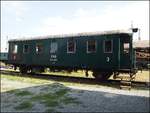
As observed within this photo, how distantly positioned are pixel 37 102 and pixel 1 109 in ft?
5.25

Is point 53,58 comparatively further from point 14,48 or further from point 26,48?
point 14,48

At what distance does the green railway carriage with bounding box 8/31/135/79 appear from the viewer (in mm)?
16719

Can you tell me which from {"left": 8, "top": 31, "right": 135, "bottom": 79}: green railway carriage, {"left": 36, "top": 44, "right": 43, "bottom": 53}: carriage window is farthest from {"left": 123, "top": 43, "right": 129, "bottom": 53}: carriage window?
{"left": 36, "top": 44, "right": 43, "bottom": 53}: carriage window

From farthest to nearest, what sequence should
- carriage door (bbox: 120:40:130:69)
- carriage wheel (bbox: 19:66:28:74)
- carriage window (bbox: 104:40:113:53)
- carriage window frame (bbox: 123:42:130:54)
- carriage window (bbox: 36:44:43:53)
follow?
carriage wheel (bbox: 19:66:28:74) < carriage window (bbox: 36:44:43:53) < carriage window (bbox: 104:40:113:53) < carriage window frame (bbox: 123:42:130:54) < carriage door (bbox: 120:40:130:69)

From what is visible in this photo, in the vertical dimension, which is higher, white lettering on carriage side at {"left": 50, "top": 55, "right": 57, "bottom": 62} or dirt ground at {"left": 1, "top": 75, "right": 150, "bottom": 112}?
white lettering on carriage side at {"left": 50, "top": 55, "right": 57, "bottom": 62}

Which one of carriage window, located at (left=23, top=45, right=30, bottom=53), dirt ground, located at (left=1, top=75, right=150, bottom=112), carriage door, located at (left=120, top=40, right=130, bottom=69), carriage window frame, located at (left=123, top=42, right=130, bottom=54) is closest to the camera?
dirt ground, located at (left=1, top=75, right=150, bottom=112)

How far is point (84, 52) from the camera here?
59.6 ft

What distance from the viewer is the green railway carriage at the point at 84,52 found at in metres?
16.7

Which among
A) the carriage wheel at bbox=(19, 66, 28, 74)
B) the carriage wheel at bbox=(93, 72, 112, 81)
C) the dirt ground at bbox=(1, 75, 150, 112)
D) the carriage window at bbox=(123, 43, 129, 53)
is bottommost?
the dirt ground at bbox=(1, 75, 150, 112)

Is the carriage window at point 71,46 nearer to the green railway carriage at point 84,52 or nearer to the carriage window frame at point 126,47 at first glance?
the green railway carriage at point 84,52

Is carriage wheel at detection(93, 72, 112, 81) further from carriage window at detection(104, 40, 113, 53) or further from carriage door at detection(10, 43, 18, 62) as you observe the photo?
Result: carriage door at detection(10, 43, 18, 62)

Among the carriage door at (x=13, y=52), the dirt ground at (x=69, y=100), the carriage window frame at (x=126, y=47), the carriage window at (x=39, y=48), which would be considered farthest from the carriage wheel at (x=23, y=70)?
the carriage window frame at (x=126, y=47)

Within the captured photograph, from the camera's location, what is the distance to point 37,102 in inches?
428

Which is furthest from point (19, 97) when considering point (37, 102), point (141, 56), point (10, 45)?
point (141, 56)
